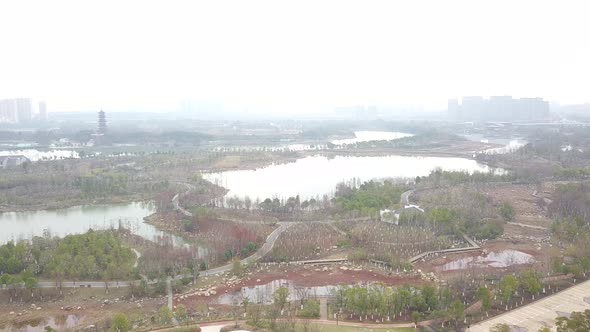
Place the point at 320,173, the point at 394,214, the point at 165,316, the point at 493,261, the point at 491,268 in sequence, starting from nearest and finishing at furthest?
1. the point at 165,316
2. the point at 491,268
3. the point at 493,261
4. the point at 394,214
5. the point at 320,173

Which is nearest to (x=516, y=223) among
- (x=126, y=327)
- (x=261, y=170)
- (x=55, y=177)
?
(x=126, y=327)

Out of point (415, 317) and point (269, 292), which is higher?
point (415, 317)

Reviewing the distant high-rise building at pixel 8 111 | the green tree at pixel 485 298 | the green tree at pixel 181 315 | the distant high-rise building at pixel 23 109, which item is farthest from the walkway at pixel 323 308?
the distant high-rise building at pixel 8 111

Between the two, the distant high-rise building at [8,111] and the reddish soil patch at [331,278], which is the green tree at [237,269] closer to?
the reddish soil patch at [331,278]

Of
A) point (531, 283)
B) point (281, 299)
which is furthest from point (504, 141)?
point (281, 299)

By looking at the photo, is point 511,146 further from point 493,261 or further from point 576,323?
point 576,323

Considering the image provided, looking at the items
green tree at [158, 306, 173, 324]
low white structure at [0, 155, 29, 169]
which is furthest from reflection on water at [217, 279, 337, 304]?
low white structure at [0, 155, 29, 169]

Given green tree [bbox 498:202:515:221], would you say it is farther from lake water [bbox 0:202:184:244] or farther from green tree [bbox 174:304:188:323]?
green tree [bbox 174:304:188:323]
